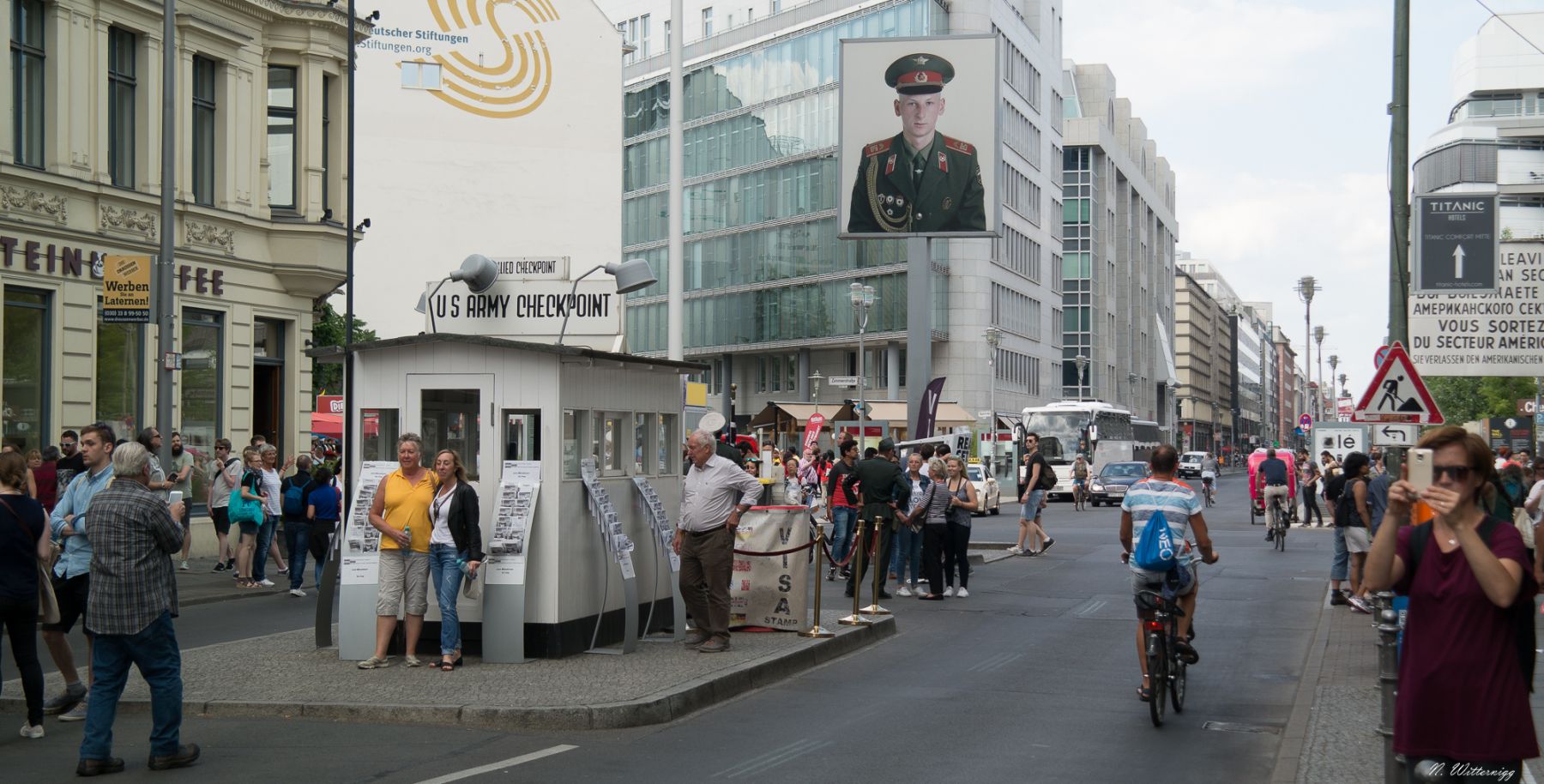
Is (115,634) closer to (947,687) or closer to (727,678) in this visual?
(727,678)

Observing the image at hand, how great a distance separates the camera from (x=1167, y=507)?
10836mm

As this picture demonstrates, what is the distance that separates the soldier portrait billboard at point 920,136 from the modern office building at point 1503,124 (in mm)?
44661

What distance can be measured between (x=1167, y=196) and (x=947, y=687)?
439 ft

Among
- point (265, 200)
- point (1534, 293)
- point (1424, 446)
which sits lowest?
point (1424, 446)

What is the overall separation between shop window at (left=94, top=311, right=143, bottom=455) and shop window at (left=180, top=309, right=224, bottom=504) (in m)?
1.01

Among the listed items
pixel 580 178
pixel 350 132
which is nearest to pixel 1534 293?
pixel 350 132

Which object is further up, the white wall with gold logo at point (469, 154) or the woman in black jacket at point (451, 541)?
the white wall with gold logo at point (469, 154)

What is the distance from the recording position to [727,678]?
11297 mm

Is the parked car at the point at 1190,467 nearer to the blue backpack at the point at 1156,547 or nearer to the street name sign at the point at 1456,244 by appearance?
the street name sign at the point at 1456,244

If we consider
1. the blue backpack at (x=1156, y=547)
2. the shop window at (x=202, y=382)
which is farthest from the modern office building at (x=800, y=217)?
the blue backpack at (x=1156, y=547)

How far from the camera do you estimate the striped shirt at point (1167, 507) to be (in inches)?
426

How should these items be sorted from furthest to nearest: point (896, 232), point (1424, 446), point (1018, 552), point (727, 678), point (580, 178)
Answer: point (580, 178) < point (1018, 552) < point (896, 232) < point (727, 678) < point (1424, 446)

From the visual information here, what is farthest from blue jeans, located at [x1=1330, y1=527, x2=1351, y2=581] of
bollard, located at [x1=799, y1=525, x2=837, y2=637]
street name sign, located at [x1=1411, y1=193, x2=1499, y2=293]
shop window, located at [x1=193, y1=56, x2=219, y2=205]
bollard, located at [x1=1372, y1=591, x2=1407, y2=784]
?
shop window, located at [x1=193, y1=56, x2=219, y2=205]

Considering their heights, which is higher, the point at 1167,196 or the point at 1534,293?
the point at 1167,196
